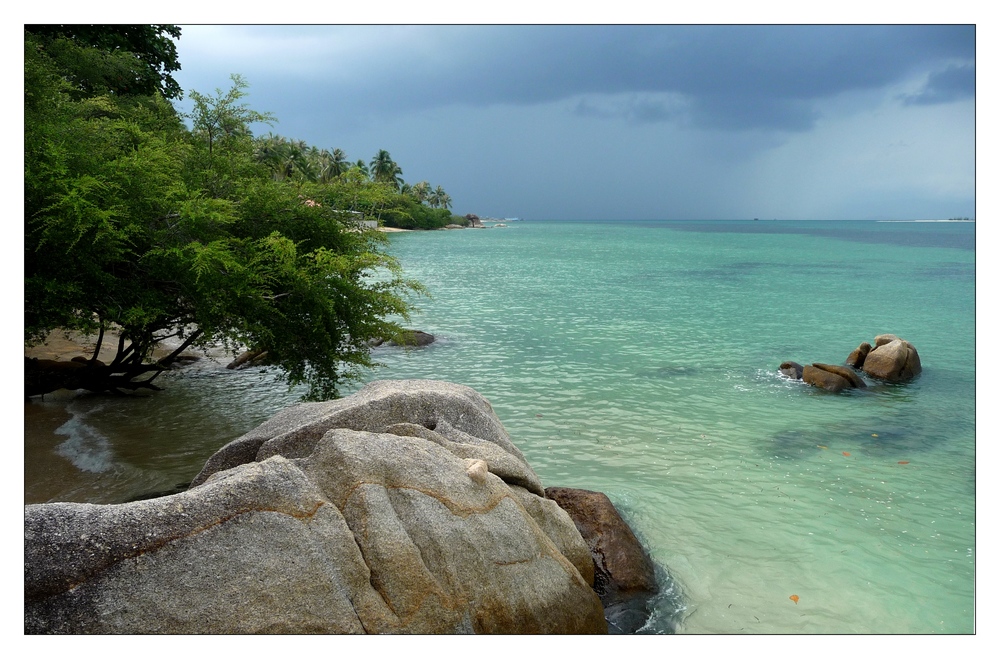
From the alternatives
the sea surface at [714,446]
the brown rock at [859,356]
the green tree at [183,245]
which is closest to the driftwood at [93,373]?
the green tree at [183,245]

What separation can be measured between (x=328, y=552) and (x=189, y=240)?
7.67 metres

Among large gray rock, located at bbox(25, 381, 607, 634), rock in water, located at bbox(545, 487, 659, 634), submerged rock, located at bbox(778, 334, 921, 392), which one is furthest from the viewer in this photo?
submerged rock, located at bbox(778, 334, 921, 392)

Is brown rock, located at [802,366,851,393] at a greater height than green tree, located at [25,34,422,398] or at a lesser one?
lesser

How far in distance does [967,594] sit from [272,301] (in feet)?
33.9

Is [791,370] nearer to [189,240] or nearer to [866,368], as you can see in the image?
[866,368]

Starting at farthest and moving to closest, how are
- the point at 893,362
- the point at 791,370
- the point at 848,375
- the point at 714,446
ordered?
the point at 791,370
the point at 893,362
the point at 848,375
the point at 714,446

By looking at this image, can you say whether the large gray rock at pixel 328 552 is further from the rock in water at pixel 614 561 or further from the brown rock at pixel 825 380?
the brown rock at pixel 825 380

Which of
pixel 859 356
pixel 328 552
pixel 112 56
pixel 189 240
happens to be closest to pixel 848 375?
pixel 859 356

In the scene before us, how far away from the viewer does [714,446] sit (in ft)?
38.9

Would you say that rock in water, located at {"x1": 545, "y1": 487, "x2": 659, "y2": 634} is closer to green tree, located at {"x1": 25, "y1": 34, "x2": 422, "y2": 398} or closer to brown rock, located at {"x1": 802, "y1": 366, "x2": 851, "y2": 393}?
green tree, located at {"x1": 25, "y1": 34, "x2": 422, "y2": 398}

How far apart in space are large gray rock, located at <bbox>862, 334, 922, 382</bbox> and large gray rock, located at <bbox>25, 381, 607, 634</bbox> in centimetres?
1308

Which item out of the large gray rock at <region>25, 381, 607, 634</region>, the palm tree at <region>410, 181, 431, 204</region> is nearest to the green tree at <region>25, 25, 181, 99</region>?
the large gray rock at <region>25, 381, 607, 634</region>

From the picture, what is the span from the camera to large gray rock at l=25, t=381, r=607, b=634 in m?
4.17

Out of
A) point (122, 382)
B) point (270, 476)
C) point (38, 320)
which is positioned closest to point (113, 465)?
point (38, 320)
